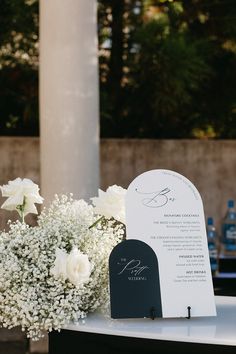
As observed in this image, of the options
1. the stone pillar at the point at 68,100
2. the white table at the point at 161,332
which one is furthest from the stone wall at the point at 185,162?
the white table at the point at 161,332

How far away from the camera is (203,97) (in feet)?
24.5

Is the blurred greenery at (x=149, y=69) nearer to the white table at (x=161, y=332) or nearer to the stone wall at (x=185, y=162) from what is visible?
the stone wall at (x=185, y=162)

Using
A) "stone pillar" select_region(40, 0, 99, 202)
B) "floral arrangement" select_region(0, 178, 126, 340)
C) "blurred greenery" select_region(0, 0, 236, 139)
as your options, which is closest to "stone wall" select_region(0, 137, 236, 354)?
"blurred greenery" select_region(0, 0, 236, 139)

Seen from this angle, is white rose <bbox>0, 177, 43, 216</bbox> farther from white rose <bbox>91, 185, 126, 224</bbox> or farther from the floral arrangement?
white rose <bbox>91, 185, 126, 224</bbox>

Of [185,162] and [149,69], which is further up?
[149,69]

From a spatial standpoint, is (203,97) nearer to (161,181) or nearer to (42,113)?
(42,113)

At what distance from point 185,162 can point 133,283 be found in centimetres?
391

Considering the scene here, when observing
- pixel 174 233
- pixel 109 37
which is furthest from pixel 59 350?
pixel 109 37

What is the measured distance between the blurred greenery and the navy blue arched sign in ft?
14.4

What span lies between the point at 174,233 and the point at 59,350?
509mm

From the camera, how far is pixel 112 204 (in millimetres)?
2598

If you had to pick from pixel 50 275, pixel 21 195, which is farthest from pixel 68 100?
pixel 50 275

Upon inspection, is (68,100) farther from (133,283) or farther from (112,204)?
(133,283)

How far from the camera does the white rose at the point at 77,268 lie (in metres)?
2.41
